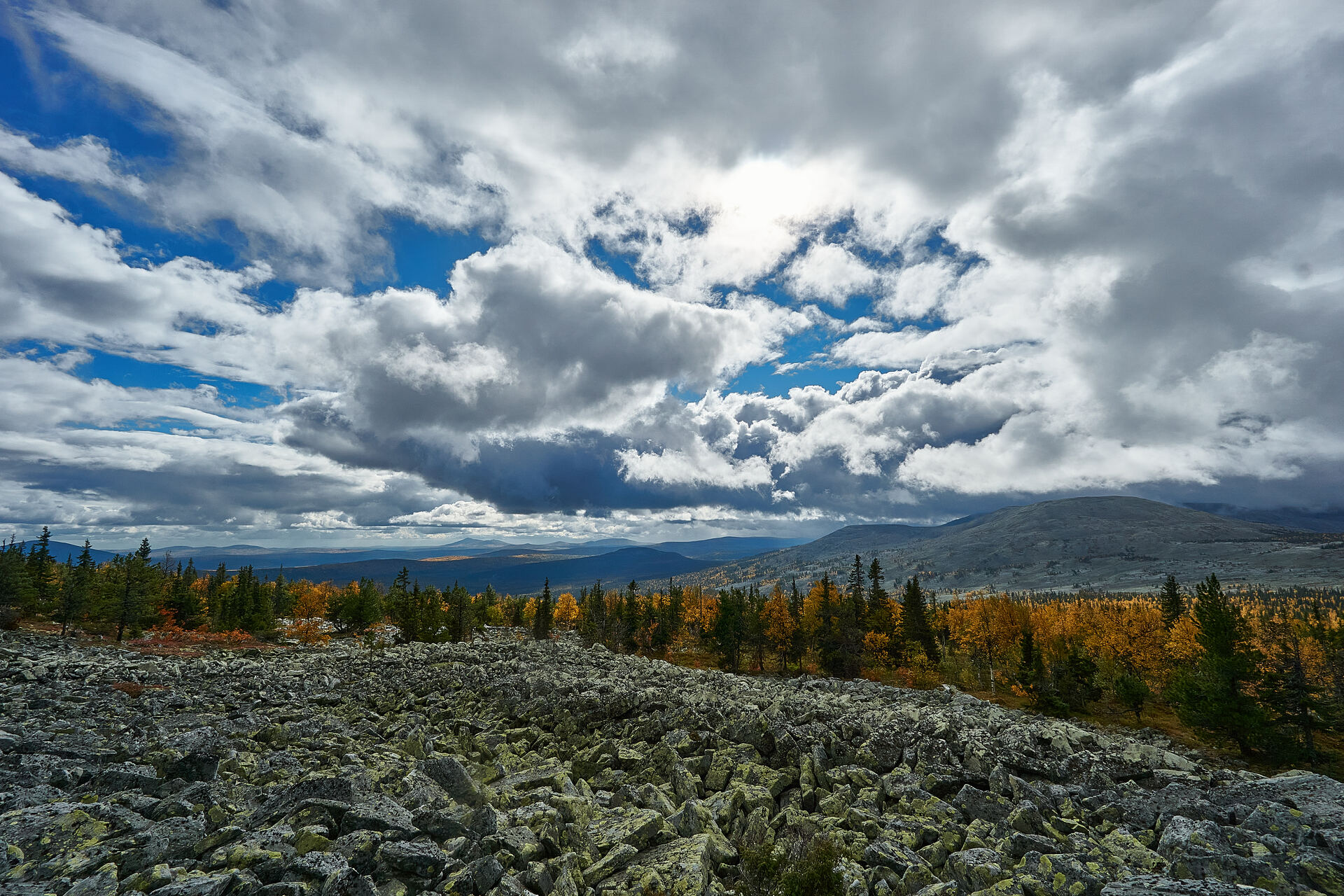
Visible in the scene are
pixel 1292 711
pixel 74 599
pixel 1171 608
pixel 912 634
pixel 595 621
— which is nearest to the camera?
pixel 1292 711

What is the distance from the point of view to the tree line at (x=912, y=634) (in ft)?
162

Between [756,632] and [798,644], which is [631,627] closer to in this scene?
[756,632]

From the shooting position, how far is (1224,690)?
157 ft

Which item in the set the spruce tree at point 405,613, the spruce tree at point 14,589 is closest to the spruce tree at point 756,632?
the spruce tree at point 405,613

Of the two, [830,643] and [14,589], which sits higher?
[14,589]

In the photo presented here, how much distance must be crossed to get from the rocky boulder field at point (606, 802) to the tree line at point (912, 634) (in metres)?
37.0

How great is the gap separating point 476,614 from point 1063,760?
5584 inches

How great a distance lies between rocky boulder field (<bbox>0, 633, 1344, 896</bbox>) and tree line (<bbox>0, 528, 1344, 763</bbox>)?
3700cm

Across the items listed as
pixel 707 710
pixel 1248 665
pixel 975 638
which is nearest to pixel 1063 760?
pixel 707 710

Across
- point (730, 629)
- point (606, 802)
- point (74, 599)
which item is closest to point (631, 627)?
point (730, 629)

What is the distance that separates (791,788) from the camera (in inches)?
938

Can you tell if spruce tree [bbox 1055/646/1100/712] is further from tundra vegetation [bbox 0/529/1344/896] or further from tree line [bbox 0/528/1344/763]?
tundra vegetation [bbox 0/529/1344/896]

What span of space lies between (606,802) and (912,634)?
83.8 metres

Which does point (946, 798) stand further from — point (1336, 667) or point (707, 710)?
point (1336, 667)
